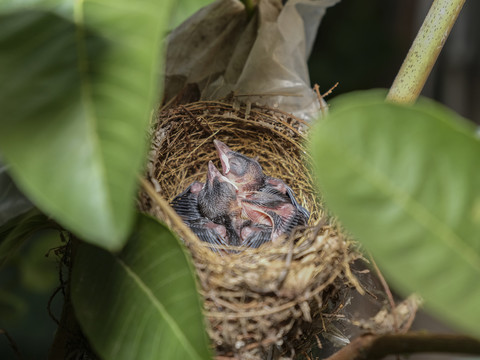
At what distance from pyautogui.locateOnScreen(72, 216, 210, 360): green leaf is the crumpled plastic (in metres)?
0.41

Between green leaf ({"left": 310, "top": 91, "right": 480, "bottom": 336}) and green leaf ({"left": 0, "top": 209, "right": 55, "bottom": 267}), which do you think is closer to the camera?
green leaf ({"left": 310, "top": 91, "right": 480, "bottom": 336})

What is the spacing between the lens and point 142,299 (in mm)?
458

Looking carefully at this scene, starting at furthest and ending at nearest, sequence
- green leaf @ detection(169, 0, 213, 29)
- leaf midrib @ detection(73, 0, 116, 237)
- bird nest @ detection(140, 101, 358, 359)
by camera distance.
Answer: green leaf @ detection(169, 0, 213, 29) < bird nest @ detection(140, 101, 358, 359) < leaf midrib @ detection(73, 0, 116, 237)

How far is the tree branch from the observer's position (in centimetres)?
39

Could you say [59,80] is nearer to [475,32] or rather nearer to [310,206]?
[310,206]

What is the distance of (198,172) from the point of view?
39.4 inches

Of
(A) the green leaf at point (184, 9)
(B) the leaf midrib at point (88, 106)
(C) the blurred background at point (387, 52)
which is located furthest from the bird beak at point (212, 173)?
(C) the blurred background at point (387, 52)

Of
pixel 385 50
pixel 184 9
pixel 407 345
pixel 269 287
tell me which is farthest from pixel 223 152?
pixel 385 50

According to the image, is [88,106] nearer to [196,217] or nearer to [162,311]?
[162,311]

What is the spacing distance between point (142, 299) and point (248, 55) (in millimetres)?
499

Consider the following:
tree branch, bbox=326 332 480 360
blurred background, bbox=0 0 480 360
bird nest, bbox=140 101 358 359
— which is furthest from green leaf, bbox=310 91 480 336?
blurred background, bbox=0 0 480 360

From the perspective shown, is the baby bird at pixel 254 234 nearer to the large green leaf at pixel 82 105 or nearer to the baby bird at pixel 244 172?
the baby bird at pixel 244 172

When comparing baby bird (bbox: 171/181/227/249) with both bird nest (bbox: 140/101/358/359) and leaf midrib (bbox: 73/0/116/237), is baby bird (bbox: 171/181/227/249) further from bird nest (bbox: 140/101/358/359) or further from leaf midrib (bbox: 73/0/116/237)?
leaf midrib (bbox: 73/0/116/237)

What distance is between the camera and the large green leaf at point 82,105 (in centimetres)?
31
